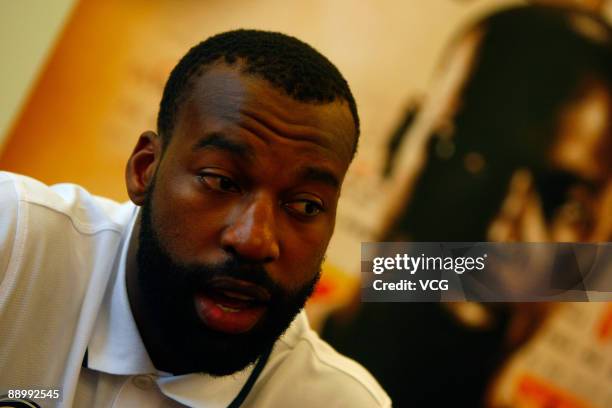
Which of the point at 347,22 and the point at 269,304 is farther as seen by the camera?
the point at 347,22

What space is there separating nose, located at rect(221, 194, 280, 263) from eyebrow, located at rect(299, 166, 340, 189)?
5 centimetres

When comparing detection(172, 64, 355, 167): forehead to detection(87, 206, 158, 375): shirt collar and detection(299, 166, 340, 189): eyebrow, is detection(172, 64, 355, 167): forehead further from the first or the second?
detection(87, 206, 158, 375): shirt collar

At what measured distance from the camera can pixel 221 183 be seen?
564 mm

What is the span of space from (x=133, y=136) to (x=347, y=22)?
582mm

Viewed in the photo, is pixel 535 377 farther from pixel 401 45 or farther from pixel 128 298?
pixel 128 298

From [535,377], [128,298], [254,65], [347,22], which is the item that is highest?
[347,22]

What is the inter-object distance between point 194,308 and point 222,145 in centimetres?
18

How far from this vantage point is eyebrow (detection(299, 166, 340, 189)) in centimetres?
58

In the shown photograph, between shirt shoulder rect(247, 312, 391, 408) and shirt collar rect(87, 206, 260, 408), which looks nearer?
shirt collar rect(87, 206, 260, 408)

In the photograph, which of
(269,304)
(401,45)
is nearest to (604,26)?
(401,45)

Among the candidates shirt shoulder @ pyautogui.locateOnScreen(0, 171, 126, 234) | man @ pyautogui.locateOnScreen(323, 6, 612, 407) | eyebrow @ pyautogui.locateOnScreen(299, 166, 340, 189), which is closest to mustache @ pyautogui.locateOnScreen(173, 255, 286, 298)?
eyebrow @ pyautogui.locateOnScreen(299, 166, 340, 189)

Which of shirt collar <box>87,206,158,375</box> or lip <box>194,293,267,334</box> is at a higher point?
lip <box>194,293,267,334</box>

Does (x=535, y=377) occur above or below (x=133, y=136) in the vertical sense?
below

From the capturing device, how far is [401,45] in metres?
1.28
